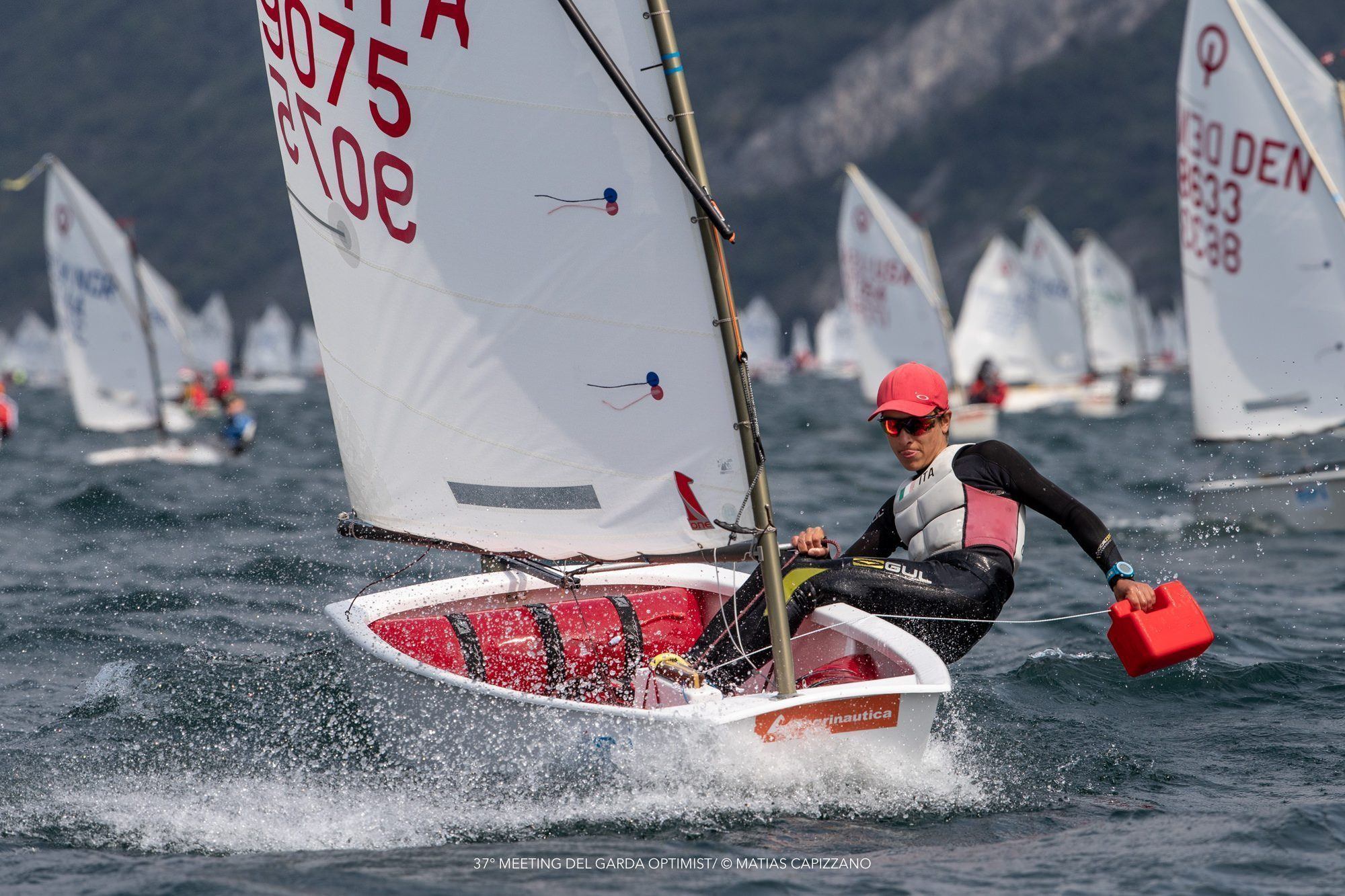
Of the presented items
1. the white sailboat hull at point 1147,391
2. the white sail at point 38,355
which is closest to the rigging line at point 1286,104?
the white sailboat hull at point 1147,391

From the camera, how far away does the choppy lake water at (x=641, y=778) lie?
392cm

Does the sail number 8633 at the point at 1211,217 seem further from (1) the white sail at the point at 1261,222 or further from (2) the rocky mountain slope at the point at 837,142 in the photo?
(2) the rocky mountain slope at the point at 837,142

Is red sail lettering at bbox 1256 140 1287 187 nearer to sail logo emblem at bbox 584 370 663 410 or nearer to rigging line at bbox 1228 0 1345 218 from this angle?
rigging line at bbox 1228 0 1345 218

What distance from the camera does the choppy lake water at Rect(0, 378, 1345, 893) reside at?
3916 mm

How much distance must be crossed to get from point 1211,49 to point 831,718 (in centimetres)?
914

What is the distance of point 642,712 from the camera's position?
13.8ft

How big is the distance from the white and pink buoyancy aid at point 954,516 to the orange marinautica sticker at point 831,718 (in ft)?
2.99

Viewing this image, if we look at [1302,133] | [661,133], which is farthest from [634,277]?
[1302,133]

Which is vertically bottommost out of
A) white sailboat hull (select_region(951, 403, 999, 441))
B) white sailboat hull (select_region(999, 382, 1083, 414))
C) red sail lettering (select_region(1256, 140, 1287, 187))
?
white sailboat hull (select_region(999, 382, 1083, 414))

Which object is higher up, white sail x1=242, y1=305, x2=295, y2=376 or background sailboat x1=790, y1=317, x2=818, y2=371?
white sail x1=242, y1=305, x2=295, y2=376

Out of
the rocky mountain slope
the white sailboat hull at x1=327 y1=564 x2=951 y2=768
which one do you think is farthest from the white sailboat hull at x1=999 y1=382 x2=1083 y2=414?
the rocky mountain slope

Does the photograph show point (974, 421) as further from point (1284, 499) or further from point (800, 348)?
point (800, 348)

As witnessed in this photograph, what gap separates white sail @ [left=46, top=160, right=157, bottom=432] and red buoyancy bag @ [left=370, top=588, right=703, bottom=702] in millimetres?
15428

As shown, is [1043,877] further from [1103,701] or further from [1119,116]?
[1119,116]
